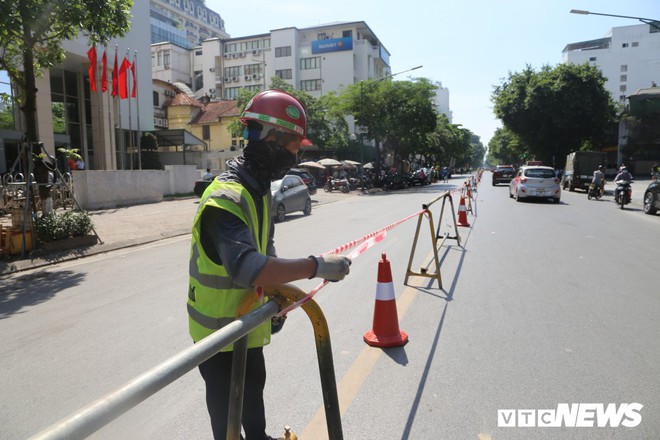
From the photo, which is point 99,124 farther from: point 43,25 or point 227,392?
point 227,392

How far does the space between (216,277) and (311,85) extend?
63.2 m

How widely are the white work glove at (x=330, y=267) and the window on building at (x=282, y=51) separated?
209 feet

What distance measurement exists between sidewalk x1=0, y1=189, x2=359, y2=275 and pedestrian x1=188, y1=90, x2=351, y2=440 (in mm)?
7547

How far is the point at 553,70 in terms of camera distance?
133ft

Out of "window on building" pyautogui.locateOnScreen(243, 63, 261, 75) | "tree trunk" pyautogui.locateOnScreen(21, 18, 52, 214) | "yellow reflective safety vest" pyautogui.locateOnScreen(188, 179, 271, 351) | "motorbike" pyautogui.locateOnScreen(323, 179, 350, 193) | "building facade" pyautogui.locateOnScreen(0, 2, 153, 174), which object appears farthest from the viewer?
"window on building" pyautogui.locateOnScreen(243, 63, 261, 75)

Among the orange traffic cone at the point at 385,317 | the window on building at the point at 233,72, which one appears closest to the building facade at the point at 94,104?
the orange traffic cone at the point at 385,317

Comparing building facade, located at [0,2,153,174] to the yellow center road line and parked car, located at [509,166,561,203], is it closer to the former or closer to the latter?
parked car, located at [509,166,561,203]

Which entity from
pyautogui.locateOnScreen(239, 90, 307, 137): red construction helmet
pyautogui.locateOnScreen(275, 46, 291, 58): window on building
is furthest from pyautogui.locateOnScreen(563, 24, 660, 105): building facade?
pyautogui.locateOnScreen(239, 90, 307, 137): red construction helmet

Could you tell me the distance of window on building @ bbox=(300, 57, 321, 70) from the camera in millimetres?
61594

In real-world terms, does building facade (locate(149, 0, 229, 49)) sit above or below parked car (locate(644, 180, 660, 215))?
above

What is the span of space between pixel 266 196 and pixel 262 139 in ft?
0.82

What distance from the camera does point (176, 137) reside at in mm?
33188

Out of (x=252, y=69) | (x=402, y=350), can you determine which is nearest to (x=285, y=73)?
(x=252, y=69)

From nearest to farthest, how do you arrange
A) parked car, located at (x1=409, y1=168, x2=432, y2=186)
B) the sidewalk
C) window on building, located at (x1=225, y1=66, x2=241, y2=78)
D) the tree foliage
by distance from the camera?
1. the tree foliage
2. the sidewalk
3. parked car, located at (x1=409, y1=168, x2=432, y2=186)
4. window on building, located at (x1=225, y1=66, x2=241, y2=78)
